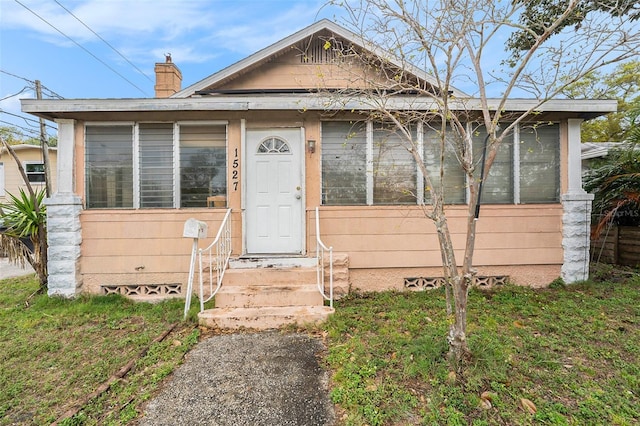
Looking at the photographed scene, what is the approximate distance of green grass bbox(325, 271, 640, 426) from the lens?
211 centimetres

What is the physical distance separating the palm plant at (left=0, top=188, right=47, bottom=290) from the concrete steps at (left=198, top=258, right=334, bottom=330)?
121 inches

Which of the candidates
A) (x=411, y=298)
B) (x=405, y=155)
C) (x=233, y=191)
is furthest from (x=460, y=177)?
(x=233, y=191)

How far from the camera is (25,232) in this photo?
4.57 m

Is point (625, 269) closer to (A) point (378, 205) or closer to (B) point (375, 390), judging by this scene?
(A) point (378, 205)

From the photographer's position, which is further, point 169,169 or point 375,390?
point 169,169

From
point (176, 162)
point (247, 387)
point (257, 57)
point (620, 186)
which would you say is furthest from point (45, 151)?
point (620, 186)

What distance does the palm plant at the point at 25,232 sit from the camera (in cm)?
458

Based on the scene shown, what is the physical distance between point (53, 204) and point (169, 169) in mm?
1644

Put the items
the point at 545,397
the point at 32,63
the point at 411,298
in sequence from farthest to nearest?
1. the point at 32,63
2. the point at 411,298
3. the point at 545,397

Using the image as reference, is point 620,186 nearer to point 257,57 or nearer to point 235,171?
point 235,171

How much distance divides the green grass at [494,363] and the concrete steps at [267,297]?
16.8 inches

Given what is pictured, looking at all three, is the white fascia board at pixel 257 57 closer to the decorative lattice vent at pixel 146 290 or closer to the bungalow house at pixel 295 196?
the bungalow house at pixel 295 196

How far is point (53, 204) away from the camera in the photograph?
4383 mm

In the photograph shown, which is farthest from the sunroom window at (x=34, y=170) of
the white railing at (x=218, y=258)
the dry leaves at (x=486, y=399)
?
the dry leaves at (x=486, y=399)
